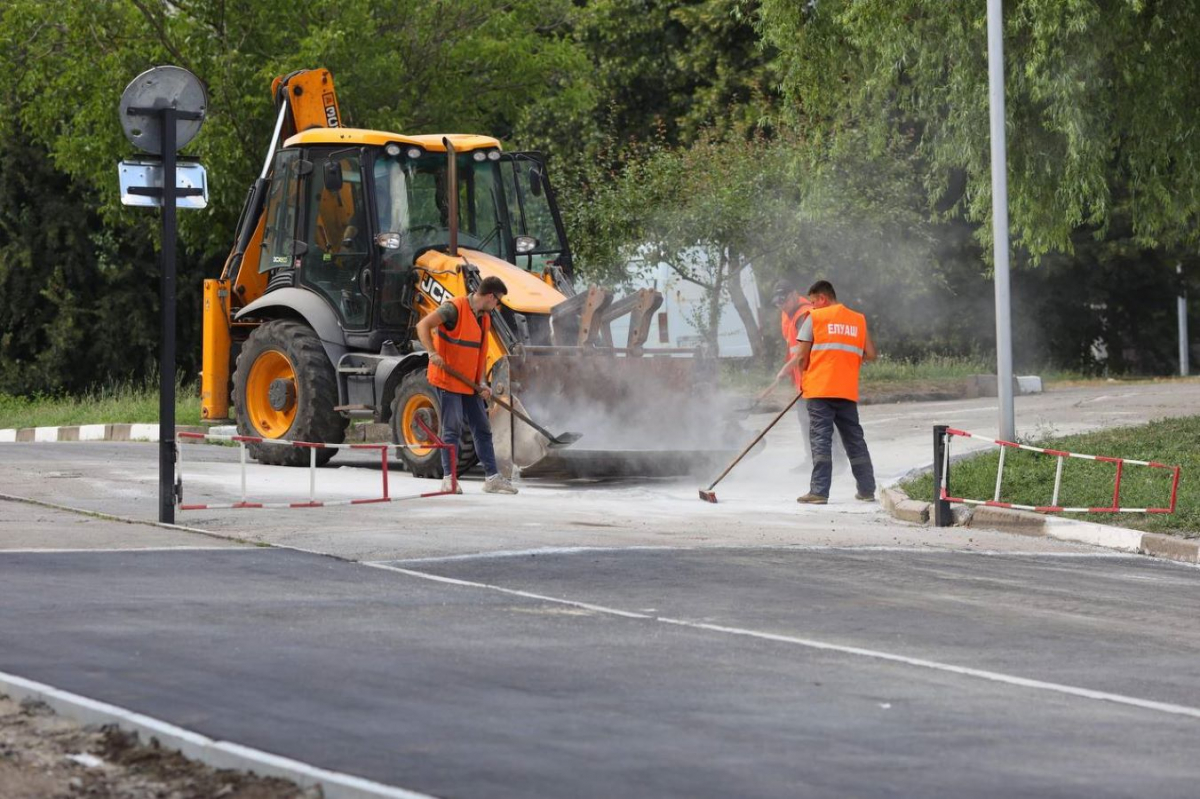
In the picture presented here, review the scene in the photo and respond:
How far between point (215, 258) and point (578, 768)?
32748 millimetres

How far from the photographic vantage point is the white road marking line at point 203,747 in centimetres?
526

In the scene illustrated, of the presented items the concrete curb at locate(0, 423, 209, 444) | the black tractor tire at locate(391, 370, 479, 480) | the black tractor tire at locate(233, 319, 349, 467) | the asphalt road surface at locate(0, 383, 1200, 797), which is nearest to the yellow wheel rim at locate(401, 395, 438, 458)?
the black tractor tire at locate(391, 370, 479, 480)

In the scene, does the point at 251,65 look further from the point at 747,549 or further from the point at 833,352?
the point at 747,549

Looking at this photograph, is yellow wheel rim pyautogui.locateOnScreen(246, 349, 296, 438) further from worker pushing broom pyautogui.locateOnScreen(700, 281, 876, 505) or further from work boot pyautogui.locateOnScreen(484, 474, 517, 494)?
worker pushing broom pyautogui.locateOnScreen(700, 281, 876, 505)

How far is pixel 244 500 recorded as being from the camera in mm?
14227

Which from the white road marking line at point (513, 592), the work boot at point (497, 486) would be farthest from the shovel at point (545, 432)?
the white road marking line at point (513, 592)

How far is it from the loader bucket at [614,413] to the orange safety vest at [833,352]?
71.5 inches

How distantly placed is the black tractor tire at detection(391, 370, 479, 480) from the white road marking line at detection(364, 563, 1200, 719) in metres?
7.08

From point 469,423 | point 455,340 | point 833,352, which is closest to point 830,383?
point 833,352

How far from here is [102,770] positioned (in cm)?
570

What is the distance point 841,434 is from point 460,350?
329 cm

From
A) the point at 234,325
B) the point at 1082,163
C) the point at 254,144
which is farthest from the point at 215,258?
the point at 1082,163

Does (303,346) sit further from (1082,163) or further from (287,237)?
(1082,163)

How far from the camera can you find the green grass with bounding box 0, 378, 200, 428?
27.9 metres
